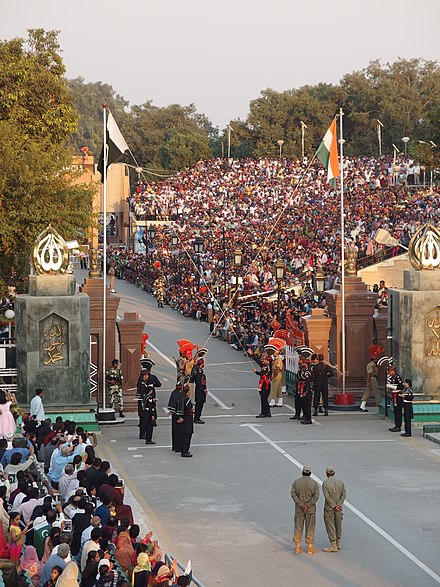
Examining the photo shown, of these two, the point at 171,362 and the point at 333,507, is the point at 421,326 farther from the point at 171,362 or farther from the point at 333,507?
the point at 171,362

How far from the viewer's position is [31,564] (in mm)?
13867

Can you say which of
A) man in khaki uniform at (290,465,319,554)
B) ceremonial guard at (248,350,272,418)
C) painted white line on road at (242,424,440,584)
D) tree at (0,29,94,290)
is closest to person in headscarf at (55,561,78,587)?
man in khaki uniform at (290,465,319,554)

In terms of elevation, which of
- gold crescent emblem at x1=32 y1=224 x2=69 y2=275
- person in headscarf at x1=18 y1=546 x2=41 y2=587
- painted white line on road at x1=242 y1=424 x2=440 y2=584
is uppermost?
gold crescent emblem at x1=32 y1=224 x2=69 y2=275

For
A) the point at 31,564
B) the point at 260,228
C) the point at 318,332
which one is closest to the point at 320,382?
the point at 318,332

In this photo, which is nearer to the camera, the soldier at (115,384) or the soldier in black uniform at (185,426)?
the soldier in black uniform at (185,426)

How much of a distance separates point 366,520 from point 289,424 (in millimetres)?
8691

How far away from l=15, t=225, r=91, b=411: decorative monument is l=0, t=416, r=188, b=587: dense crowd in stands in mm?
7431

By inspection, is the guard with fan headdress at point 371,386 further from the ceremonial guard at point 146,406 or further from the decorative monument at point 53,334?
the decorative monument at point 53,334

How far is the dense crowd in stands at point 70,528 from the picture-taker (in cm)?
1322

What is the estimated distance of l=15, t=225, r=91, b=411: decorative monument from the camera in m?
26.5

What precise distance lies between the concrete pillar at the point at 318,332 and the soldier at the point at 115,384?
490cm

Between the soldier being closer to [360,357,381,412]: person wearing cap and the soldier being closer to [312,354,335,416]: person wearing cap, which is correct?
[312,354,335,416]: person wearing cap

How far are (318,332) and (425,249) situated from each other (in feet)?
12.9

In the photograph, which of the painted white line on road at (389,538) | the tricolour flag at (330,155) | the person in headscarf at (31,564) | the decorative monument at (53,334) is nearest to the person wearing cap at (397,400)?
the painted white line on road at (389,538)
